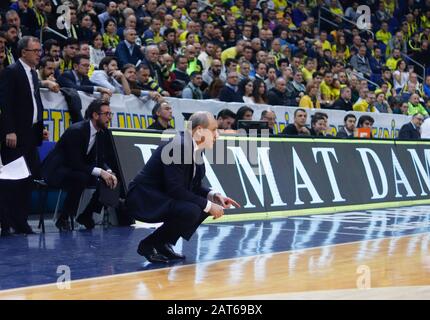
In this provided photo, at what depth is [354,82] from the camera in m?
21.4

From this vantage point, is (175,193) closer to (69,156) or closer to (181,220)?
(181,220)

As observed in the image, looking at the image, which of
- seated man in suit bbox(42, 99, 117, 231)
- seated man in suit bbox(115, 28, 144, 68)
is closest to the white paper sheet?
seated man in suit bbox(42, 99, 117, 231)

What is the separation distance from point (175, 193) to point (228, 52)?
11.8 meters

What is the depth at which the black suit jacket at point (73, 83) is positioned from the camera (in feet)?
41.1

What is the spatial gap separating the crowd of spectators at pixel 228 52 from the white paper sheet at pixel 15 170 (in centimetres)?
215

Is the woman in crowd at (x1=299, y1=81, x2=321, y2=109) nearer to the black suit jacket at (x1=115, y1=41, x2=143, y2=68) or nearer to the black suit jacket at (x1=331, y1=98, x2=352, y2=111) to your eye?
the black suit jacket at (x1=331, y1=98, x2=352, y2=111)

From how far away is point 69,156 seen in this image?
34.8 feet

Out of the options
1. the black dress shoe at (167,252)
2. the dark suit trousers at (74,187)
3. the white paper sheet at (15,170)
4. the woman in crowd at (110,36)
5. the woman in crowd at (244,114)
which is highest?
the woman in crowd at (110,36)

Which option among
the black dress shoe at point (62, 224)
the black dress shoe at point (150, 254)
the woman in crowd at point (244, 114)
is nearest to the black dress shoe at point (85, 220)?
the black dress shoe at point (62, 224)

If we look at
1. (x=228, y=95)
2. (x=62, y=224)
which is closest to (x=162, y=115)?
(x=62, y=224)

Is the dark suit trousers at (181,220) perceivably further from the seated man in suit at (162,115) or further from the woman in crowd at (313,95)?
the woman in crowd at (313,95)

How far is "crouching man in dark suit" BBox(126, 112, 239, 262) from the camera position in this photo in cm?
759

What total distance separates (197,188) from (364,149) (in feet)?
24.2
